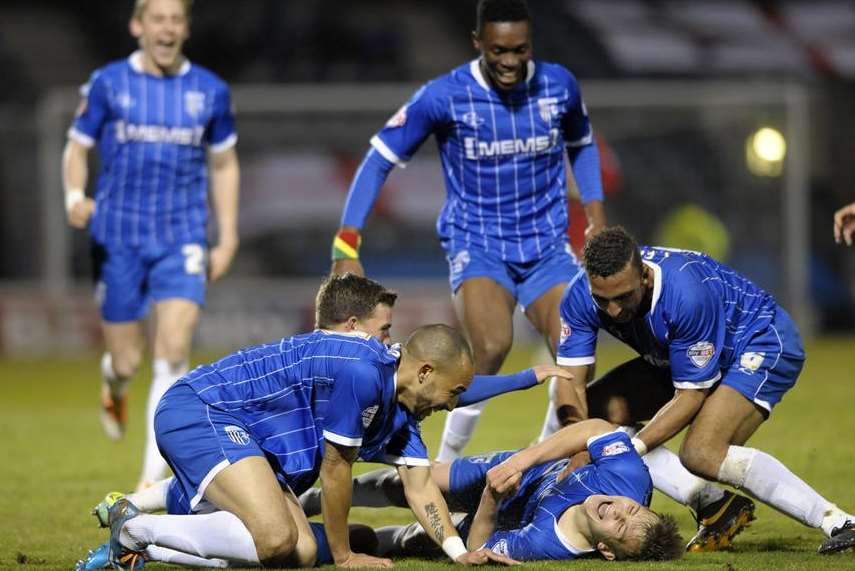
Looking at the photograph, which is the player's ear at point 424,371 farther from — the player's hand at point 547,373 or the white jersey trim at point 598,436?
the white jersey trim at point 598,436

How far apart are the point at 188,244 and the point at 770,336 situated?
3738 mm

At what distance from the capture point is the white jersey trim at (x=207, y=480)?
5.79 m

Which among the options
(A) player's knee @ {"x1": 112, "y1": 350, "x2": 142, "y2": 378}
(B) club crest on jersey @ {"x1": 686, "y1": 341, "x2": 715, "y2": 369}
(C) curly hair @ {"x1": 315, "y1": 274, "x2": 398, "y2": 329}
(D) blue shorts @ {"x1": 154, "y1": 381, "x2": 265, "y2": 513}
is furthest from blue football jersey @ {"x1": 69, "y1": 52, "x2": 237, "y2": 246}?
(B) club crest on jersey @ {"x1": 686, "y1": 341, "x2": 715, "y2": 369}

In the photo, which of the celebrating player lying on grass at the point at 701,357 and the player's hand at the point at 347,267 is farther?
the player's hand at the point at 347,267

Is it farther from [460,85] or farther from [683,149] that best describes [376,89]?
[460,85]

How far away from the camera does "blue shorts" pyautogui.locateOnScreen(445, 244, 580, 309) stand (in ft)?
25.1

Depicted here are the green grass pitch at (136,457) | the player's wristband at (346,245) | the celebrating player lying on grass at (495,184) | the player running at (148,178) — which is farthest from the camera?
the player running at (148,178)

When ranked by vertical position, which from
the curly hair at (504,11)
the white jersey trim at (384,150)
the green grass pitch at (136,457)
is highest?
the curly hair at (504,11)

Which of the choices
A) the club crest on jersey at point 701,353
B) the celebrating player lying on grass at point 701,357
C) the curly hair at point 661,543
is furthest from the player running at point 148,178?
the curly hair at point 661,543

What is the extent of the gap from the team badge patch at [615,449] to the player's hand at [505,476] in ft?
1.15

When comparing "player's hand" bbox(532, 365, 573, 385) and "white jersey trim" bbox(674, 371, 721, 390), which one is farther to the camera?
"white jersey trim" bbox(674, 371, 721, 390)

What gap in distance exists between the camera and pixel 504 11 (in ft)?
24.0

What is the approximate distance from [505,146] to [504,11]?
2.35 feet

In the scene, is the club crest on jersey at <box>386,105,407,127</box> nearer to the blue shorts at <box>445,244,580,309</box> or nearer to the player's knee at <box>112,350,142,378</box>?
the blue shorts at <box>445,244,580,309</box>
